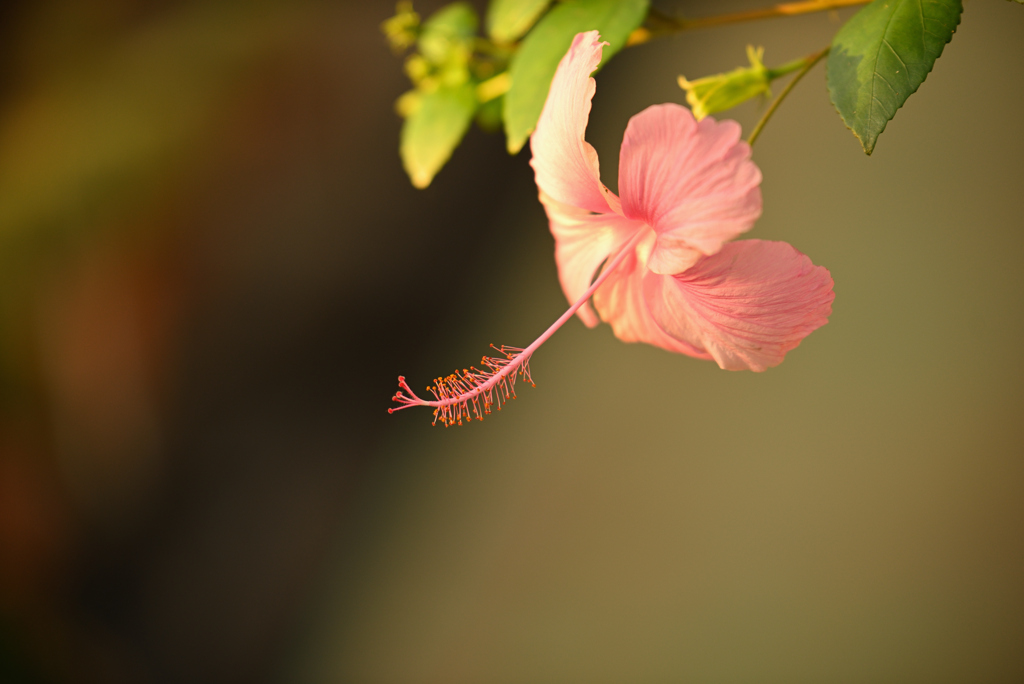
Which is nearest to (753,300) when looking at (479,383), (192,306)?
(479,383)

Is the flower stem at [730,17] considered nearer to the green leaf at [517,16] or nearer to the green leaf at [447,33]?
the green leaf at [517,16]

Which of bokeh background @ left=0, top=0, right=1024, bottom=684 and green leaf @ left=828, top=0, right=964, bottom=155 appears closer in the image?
green leaf @ left=828, top=0, right=964, bottom=155

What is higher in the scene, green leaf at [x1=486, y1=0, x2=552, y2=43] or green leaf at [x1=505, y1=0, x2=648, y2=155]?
green leaf at [x1=486, y1=0, x2=552, y2=43]

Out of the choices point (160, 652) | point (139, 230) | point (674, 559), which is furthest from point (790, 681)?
point (139, 230)

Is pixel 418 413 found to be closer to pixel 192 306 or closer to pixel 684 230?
pixel 192 306

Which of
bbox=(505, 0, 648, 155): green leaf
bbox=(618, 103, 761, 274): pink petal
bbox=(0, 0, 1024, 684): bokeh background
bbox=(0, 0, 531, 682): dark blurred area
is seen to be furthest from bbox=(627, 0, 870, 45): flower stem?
bbox=(0, 0, 531, 682): dark blurred area

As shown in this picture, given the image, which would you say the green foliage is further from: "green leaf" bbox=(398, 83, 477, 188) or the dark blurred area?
the dark blurred area

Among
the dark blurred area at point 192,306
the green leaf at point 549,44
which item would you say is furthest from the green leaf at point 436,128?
the dark blurred area at point 192,306
